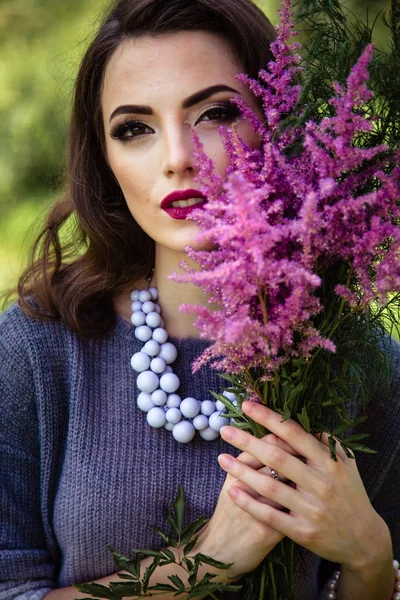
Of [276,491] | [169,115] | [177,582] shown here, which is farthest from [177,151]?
[177,582]

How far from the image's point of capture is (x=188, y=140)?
4.20 feet

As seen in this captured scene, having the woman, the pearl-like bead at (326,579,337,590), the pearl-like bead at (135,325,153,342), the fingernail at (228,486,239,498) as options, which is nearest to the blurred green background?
the woman

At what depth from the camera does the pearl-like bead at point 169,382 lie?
1442 millimetres

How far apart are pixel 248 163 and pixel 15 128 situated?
2.75 m

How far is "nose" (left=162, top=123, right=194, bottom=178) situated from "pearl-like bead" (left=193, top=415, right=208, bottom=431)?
49 cm

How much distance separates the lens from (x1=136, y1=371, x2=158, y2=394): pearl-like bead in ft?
4.72

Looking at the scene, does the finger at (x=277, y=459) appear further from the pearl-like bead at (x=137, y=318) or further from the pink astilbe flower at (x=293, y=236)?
the pearl-like bead at (x=137, y=318)

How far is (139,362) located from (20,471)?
0.34 metres

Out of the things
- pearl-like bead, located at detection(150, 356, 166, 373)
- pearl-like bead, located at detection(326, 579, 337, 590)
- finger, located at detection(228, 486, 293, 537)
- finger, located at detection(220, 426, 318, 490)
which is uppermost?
pearl-like bead, located at detection(150, 356, 166, 373)

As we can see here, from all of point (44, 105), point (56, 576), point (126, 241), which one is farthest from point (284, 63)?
point (44, 105)

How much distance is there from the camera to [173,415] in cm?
142

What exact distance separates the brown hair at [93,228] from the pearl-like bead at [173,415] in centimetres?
25

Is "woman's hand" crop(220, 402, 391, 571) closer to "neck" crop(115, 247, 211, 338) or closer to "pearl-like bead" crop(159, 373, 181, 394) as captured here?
"pearl-like bead" crop(159, 373, 181, 394)

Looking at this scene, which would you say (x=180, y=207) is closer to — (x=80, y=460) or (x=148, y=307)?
(x=148, y=307)
